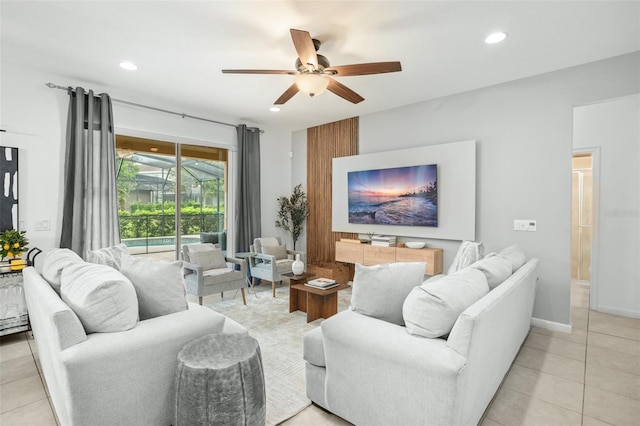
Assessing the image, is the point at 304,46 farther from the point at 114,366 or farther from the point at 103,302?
the point at 114,366

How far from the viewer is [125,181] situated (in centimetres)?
432

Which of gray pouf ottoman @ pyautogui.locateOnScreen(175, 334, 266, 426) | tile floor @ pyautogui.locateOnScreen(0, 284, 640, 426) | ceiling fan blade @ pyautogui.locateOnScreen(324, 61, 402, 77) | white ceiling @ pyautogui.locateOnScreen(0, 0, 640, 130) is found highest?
white ceiling @ pyautogui.locateOnScreen(0, 0, 640, 130)

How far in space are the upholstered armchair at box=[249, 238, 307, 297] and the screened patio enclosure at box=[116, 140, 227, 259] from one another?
85 centimetres

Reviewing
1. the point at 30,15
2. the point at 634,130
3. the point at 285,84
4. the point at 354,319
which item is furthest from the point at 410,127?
the point at 30,15

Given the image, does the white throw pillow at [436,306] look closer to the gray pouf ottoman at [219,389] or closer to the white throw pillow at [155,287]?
the gray pouf ottoman at [219,389]

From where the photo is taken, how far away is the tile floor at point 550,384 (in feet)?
6.47

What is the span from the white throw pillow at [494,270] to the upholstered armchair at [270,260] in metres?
2.83

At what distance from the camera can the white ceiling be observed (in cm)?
235

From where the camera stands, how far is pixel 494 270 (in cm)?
221

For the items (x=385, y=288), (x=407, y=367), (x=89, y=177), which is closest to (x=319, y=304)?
(x=385, y=288)

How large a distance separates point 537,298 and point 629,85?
2280 millimetres

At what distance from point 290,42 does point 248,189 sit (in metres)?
3.00

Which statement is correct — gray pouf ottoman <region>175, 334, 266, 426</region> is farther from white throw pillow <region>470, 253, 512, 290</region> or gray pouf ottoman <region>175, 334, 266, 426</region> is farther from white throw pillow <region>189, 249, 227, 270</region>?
white throw pillow <region>189, 249, 227, 270</region>

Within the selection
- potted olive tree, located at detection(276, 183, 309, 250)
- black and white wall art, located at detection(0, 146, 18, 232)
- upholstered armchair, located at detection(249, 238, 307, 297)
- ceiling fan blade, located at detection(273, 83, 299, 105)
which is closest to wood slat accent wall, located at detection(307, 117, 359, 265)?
potted olive tree, located at detection(276, 183, 309, 250)
